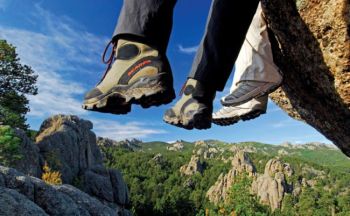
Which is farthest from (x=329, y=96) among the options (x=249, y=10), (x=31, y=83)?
(x=31, y=83)

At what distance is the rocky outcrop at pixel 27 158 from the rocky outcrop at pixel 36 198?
14.7 meters

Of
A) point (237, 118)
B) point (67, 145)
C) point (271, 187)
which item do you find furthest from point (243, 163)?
point (237, 118)

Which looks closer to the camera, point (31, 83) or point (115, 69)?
point (115, 69)

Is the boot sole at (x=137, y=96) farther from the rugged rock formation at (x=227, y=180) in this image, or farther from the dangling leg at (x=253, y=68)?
the rugged rock formation at (x=227, y=180)

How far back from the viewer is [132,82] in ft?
6.10

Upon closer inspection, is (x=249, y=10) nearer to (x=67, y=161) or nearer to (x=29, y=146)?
(x=29, y=146)

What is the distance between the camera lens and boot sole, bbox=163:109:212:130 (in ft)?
6.68

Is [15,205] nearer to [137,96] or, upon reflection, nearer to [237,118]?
[237,118]

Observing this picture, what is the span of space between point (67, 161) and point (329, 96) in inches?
1475

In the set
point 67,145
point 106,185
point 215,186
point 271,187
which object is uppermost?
point 67,145

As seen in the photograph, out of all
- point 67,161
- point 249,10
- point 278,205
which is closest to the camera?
point 249,10

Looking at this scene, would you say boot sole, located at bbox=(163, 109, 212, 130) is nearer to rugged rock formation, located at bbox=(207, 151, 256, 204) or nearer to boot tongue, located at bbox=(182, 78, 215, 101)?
boot tongue, located at bbox=(182, 78, 215, 101)

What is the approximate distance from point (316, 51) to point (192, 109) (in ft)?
6.11

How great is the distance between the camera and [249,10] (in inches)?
81.5
